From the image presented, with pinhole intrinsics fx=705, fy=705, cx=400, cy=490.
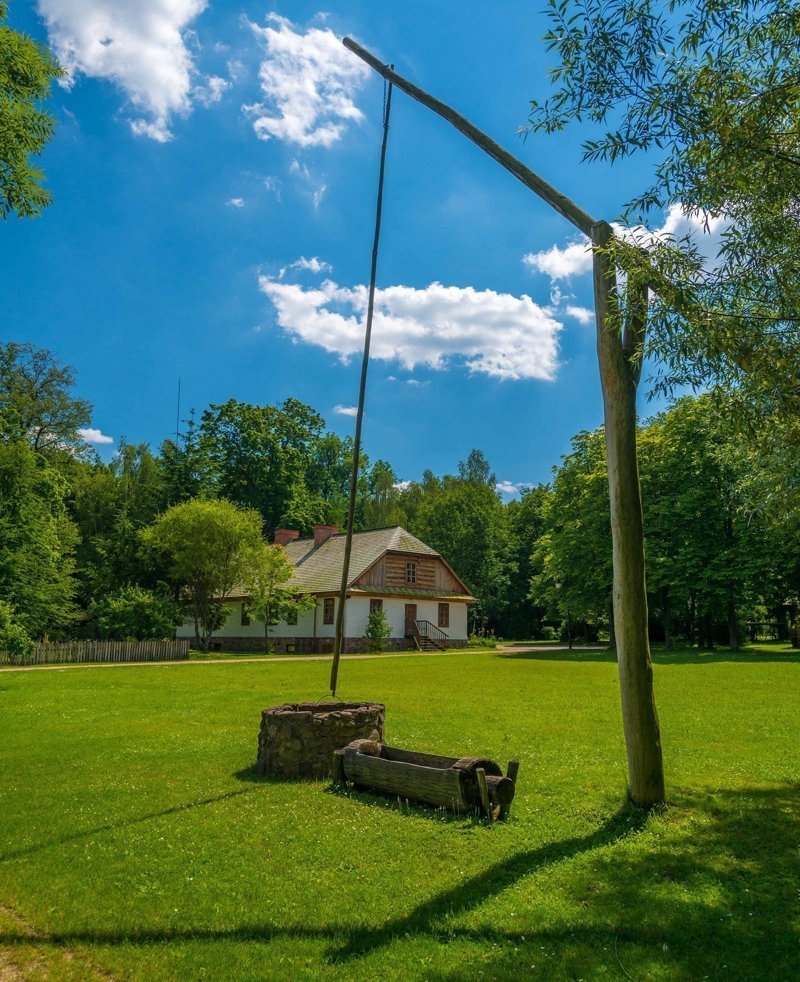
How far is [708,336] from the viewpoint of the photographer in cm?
668

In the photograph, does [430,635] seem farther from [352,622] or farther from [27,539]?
[27,539]

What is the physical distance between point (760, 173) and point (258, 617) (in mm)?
32806

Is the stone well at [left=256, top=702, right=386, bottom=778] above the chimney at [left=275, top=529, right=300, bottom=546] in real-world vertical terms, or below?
below

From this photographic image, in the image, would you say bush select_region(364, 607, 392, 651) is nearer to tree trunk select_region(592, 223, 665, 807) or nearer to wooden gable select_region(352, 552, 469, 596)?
wooden gable select_region(352, 552, 469, 596)

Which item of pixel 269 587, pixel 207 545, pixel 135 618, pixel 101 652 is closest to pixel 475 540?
pixel 269 587

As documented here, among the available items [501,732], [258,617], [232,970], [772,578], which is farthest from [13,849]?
[772,578]

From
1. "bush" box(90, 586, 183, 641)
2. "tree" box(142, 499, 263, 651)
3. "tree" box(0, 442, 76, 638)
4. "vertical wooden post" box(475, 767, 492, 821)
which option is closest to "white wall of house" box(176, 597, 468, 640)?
"tree" box(142, 499, 263, 651)

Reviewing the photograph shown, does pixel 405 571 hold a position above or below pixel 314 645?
above

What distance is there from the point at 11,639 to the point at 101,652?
4.39 m

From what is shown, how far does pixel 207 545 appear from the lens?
3459 cm

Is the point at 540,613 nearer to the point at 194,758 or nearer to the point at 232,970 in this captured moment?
the point at 194,758

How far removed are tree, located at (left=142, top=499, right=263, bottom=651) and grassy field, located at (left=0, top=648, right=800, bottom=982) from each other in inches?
918

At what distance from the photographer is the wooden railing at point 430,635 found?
132ft

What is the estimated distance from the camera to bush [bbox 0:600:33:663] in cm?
2544
